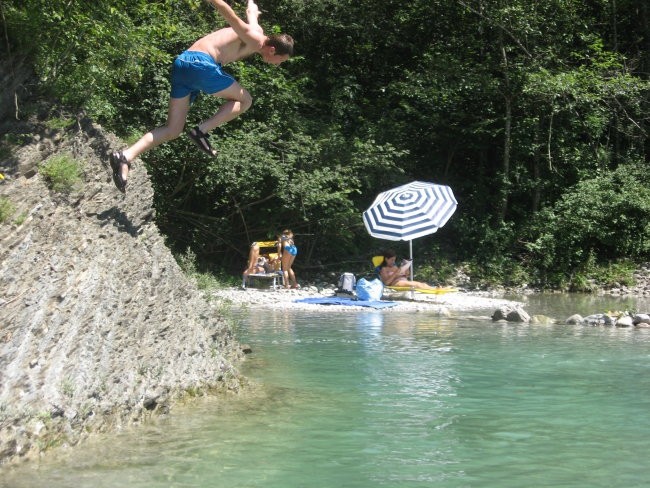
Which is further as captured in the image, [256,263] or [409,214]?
[256,263]

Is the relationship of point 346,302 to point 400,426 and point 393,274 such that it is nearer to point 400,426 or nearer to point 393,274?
point 393,274

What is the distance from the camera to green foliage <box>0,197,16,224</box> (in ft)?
23.1

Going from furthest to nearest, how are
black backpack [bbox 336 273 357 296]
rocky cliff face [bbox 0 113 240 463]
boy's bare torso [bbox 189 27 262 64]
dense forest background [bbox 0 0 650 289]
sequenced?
1. dense forest background [bbox 0 0 650 289]
2. black backpack [bbox 336 273 357 296]
3. boy's bare torso [bbox 189 27 262 64]
4. rocky cliff face [bbox 0 113 240 463]

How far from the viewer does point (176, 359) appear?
7.59m

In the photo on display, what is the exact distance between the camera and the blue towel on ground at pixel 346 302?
1748 centimetres

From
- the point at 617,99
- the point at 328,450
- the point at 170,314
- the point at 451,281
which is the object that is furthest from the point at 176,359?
the point at 617,99

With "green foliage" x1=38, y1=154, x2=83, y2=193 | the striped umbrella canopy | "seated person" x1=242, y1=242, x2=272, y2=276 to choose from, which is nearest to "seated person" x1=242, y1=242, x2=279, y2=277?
"seated person" x1=242, y1=242, x2=272, y2=276

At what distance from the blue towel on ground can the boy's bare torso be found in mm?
10198

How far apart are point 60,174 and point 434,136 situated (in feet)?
65.0

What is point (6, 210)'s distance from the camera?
23.3 ft

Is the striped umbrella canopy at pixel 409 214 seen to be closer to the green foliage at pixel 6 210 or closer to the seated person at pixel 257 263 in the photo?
the seated person at pixel 257 263

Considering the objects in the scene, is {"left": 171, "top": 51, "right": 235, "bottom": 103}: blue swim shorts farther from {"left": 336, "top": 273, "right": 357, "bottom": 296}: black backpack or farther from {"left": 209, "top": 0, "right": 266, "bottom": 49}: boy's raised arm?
{"left": 336, "top": 273, "right": 357, "bottom": 296}: black backpack

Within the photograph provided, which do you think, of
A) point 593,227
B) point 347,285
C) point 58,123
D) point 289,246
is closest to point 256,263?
point 289,246

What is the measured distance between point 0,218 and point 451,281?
17.6 meters
